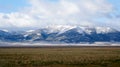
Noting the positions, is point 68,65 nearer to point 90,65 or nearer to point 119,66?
point 90,65

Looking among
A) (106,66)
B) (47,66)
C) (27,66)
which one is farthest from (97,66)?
(27,66)

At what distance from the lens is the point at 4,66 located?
138ft

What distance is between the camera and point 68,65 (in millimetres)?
45969

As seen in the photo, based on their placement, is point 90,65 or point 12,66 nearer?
point 12,66

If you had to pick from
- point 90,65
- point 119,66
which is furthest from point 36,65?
point 119,66

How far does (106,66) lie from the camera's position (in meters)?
44.2

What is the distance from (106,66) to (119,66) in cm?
185

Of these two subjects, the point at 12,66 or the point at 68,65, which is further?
the point at 68,65

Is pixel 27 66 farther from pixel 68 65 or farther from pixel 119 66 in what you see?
pixel 119 66

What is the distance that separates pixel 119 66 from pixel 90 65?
4.44 m

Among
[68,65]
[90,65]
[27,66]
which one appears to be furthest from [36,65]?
[90,65]

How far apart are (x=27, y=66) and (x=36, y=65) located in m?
1.88

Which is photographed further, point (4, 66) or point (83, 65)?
point (83, 65)

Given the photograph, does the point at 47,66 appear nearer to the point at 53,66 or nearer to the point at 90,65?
the point at 53,66
